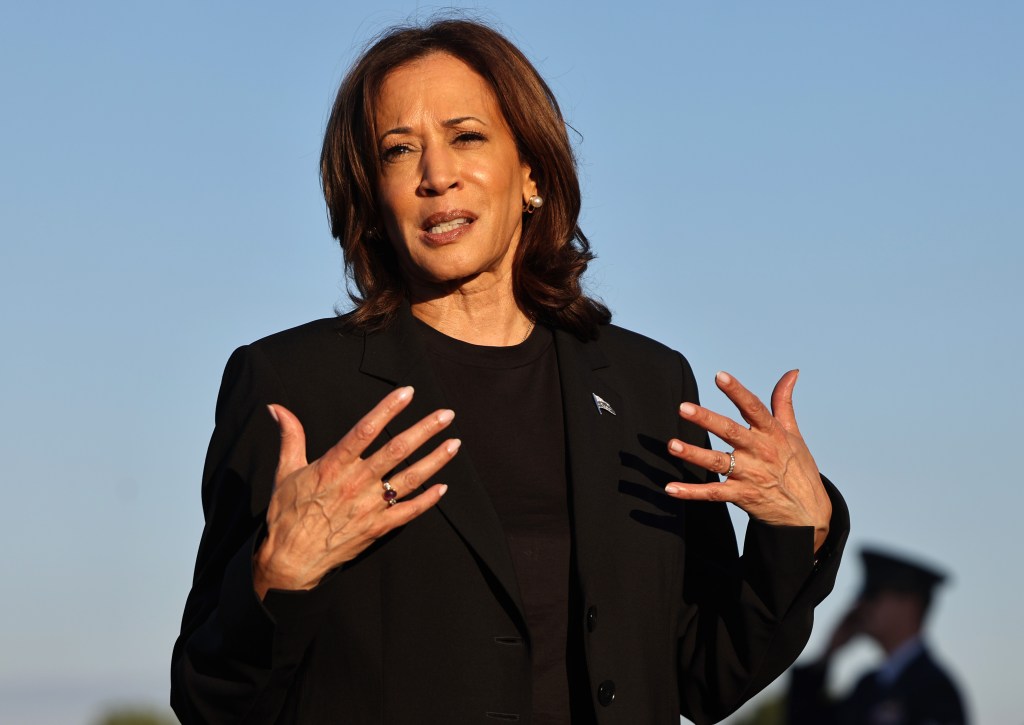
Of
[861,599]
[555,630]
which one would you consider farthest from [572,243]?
[861,599]

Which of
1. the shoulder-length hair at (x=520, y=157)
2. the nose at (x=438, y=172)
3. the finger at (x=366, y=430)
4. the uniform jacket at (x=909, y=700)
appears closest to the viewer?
the uniform jacket at (x=909, y=700)

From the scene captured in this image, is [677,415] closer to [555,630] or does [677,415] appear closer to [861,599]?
[555,630]

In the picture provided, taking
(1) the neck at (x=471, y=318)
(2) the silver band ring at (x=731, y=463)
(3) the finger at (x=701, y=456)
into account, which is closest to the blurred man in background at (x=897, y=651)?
(3) the finger at (x=701, y=456)

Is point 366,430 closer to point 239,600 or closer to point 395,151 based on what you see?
point 239,600

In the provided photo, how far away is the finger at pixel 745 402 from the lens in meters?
4.20

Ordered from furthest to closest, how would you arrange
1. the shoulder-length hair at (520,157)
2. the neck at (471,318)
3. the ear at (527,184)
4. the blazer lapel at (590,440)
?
the ear at (527,184)
the shoulder-length hair at (520,157)
the neck at (471,318)
the blazer lapel at (590,440)

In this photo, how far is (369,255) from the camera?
5.09 meters

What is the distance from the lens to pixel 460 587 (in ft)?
13.9

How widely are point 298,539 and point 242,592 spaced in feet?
0.79

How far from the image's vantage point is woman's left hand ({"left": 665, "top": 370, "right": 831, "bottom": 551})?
13.8ft

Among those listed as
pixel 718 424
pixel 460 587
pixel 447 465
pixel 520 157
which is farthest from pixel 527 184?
pixel 460 587

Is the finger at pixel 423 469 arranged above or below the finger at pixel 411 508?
above

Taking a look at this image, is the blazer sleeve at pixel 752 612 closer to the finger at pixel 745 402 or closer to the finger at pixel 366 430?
the finger at pixel 745 402

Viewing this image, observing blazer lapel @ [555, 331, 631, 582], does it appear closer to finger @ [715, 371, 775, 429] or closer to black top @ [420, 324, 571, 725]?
black top @ [420, 324, 571, 725]
